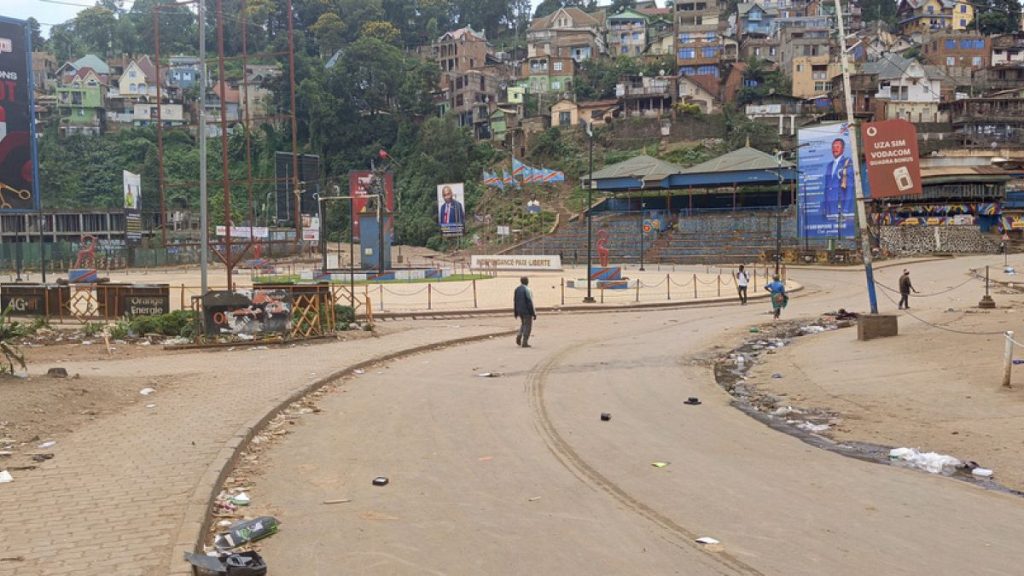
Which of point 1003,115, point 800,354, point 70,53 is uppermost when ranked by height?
point 70,53

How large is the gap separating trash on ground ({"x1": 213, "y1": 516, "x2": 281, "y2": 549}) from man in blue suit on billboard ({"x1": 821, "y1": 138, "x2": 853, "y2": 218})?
42637 mm

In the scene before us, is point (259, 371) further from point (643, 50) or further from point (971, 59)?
point (643, 50)

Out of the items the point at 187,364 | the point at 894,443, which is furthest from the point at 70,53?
the point at 894,443

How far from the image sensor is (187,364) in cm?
1683

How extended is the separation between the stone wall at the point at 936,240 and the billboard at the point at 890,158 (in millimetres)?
47883

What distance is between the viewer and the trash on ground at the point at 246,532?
6.36m

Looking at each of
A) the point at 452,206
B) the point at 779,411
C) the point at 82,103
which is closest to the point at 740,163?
the point at 452,206

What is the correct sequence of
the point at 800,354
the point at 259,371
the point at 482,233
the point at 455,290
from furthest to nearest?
the point at 482,233 < the point at 455,290 < the point at 800,354 < the point at 259,371

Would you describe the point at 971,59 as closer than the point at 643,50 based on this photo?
Yes

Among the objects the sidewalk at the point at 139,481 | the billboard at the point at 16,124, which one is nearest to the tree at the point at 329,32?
the billboard at the point at 16,124

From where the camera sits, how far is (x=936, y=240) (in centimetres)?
6481

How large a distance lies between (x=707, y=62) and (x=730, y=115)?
12761mm

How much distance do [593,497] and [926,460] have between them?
4044mm

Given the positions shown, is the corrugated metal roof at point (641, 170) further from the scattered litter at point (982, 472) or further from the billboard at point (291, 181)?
the scattered litter at point (982, 472)
